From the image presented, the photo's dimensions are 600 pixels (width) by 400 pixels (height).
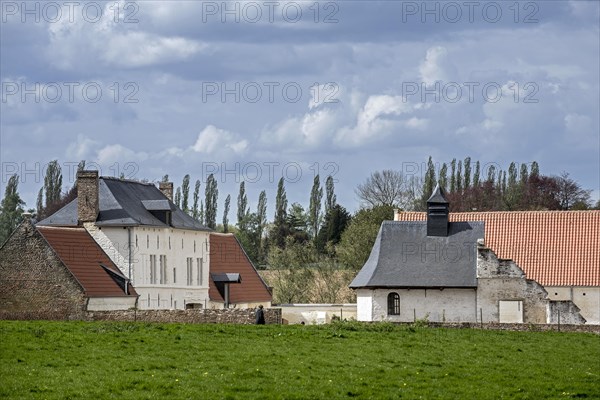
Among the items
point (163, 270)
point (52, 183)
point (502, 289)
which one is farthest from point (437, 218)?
point (52, 183)

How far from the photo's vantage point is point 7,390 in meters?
23.7

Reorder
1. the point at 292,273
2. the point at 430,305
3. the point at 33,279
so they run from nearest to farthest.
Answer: the point at 33,279 < the point at 430,305 < the point at 292,273

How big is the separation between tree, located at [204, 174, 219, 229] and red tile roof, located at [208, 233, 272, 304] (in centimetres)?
4012

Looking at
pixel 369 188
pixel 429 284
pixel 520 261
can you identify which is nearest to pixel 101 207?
pixel 429 284

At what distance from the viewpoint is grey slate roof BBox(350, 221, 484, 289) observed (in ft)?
176

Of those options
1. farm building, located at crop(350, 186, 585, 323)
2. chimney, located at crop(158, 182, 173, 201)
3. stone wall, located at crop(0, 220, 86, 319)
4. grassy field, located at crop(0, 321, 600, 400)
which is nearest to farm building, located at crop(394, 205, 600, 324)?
farm building, located at crop(350, 186, 585, 323)

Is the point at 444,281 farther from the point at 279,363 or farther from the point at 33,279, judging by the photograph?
the point at 279,363

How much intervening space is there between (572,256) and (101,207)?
22108 millimetres

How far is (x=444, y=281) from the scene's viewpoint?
5362 cm

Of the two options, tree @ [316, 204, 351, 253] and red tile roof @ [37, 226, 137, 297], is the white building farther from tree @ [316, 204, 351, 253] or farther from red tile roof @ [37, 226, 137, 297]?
tree @ [316, 204, 351, 253]

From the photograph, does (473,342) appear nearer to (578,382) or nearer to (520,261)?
(578,382)

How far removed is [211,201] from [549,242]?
56763 millimetres

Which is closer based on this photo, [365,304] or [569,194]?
[365,304]

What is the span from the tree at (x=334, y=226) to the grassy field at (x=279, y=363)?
66.5 meters
